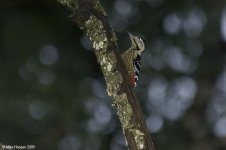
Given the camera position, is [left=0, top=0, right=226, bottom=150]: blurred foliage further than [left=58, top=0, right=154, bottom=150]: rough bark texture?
Yes

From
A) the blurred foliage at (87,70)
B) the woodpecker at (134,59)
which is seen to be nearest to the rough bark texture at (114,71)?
the woodpecker at (134,59)

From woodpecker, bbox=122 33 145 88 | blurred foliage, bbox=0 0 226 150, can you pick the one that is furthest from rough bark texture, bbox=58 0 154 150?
blurred foliage, bbox=0 0 226 150

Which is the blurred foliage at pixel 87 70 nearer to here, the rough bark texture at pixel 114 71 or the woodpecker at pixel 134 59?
the woodpecker at pixel 134 59

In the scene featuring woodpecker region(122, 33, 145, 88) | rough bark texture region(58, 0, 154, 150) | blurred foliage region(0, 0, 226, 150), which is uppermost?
rough bark texture region(58, 0, 154, 150)

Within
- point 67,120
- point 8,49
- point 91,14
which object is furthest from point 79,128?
point 91,14

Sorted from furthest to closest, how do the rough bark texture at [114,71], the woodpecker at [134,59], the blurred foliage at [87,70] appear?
the blurred foliage at [87,70]
the woodpecker at [134,59]
the rough bark texture at [114,71]

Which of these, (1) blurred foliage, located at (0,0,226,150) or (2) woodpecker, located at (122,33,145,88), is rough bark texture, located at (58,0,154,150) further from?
(1) blurred foliage, located at (0,0,226,150)

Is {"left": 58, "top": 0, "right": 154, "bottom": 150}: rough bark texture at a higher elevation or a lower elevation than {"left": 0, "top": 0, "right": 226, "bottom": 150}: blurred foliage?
higher
